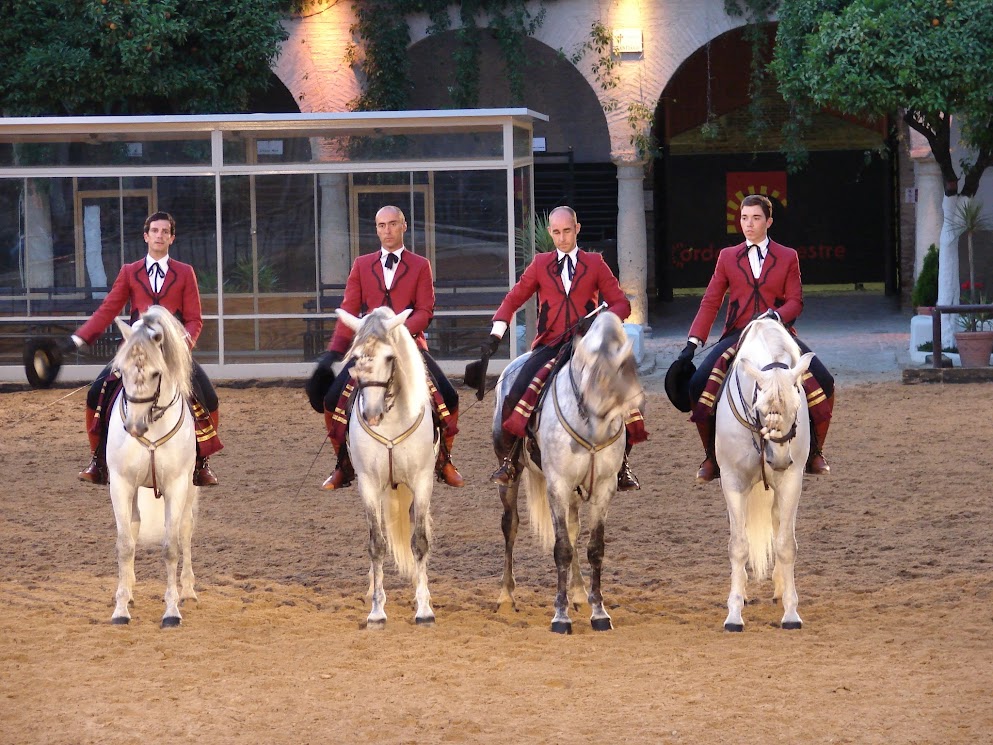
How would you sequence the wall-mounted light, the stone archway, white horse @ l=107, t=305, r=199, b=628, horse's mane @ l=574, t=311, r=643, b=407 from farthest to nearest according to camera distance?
the stone archway, the wall-mounted light, white horse @ l=107, t=305, r=199, b=628, horse's mane @ l=574, t=311, r=643, b=407

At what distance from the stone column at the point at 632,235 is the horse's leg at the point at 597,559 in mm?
13432

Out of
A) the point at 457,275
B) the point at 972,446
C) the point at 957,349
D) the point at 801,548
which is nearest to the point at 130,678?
the point at 801,548

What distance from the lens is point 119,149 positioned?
17156 mm

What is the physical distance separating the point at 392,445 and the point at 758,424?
1.86 metres

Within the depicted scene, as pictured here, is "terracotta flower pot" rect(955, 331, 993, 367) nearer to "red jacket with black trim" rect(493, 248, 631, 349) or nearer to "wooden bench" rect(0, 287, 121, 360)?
"red jacket with black trim" rect(493, 248, 631, 349)

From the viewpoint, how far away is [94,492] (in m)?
11.1

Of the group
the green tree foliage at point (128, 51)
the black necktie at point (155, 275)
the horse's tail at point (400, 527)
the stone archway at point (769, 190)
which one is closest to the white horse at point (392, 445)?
the horse's tail at point (400, 527)

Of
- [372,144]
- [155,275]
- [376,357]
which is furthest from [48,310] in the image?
[376,357]

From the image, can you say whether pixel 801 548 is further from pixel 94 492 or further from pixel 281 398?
pixel 281 398

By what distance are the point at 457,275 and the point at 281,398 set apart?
271 centimetres

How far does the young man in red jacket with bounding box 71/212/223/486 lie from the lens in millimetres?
7637

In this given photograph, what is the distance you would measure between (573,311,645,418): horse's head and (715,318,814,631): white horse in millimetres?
555

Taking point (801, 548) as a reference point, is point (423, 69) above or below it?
above

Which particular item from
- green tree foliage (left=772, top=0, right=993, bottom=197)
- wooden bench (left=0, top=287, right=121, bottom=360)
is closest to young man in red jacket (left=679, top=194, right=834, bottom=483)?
green tree foliage (left=772, top=0, right=993, bottom=197)
